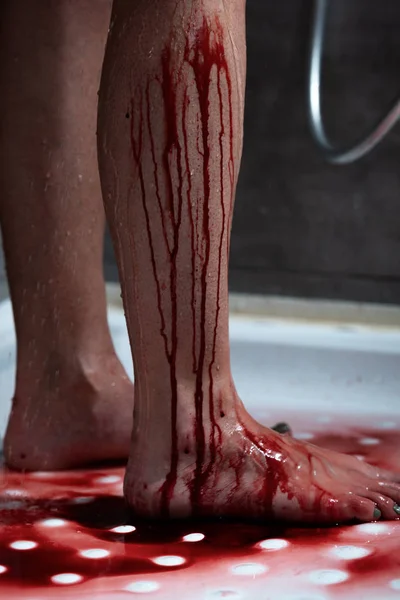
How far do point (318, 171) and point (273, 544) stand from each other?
0.83 metres

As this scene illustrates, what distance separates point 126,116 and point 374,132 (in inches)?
27.3

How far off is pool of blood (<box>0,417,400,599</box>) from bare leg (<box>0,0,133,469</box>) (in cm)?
9

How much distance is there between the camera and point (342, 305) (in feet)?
4.95

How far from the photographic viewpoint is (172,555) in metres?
0.74

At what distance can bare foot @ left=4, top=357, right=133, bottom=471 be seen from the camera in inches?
37.2

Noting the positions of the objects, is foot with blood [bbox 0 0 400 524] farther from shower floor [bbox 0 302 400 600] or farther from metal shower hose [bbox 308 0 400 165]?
metal shower hose [bbox 308 0 400 165]

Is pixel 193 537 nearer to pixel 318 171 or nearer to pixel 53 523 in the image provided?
pixel 53 523

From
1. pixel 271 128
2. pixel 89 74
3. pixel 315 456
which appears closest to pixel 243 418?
pixel 315 456

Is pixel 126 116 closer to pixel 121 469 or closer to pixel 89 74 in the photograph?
pixel 89 74

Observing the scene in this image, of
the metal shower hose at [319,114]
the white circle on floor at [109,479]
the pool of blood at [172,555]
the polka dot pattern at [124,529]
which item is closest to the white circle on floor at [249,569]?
the pool of blood at [172,555]

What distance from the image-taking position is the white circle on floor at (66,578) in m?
0.69

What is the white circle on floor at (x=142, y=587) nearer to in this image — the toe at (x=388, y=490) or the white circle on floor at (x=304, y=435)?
the toe at (x=388, y=490)

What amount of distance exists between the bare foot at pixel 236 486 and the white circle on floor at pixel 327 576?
3.4 inches

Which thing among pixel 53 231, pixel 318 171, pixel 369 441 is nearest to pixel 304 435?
pixel 369 441
